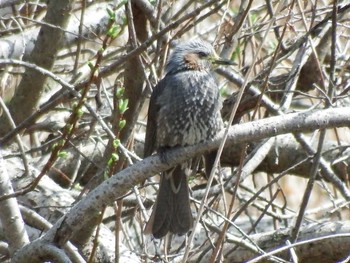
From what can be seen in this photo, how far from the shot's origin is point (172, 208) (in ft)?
15.7

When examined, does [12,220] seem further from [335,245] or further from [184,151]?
[335,245]

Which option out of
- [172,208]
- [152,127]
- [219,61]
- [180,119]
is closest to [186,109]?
[180,119]

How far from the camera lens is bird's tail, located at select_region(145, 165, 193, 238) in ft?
15.3

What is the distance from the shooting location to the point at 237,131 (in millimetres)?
3488

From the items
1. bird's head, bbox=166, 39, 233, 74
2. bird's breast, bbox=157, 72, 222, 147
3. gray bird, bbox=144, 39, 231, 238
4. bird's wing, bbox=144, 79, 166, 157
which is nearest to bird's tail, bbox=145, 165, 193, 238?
gray bird, bbox=144, 39, 231, 238

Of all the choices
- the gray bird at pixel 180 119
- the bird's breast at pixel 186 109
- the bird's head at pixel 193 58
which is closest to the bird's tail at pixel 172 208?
the gray bird at pixel 180 119

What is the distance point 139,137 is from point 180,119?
1.39 metres

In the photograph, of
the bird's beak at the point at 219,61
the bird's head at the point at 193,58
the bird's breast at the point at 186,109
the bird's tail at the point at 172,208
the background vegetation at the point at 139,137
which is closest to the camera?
the background vegetation at the point at 139,137

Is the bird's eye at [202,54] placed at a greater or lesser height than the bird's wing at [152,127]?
greater

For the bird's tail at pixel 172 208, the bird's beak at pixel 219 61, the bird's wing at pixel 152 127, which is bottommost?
the bird's tail at pixel 172 208

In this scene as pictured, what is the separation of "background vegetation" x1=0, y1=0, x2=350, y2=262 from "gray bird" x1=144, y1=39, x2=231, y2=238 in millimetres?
94

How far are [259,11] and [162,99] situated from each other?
1899 millimetres

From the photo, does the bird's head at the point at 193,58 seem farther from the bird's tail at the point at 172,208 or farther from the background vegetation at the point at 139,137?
the bird's tail at the point at 172,208

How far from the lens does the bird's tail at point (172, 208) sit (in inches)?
184
